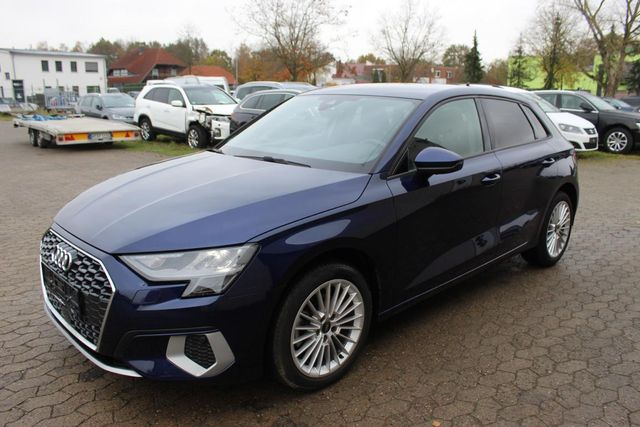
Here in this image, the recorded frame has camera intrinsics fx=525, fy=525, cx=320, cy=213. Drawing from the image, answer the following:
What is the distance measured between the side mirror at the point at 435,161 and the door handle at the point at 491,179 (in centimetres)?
68

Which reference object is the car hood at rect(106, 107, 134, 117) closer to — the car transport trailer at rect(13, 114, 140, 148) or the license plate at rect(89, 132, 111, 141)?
the car transport trailer at rect(13, 114, 140, 148)

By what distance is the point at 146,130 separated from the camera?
664 inches

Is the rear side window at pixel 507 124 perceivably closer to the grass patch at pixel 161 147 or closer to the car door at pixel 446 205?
the car door at pixel 446 205

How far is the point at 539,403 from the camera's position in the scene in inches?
115

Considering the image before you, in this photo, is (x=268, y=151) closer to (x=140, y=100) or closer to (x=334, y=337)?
(x=334, y=337)

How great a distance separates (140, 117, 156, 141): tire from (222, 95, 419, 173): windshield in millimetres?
13371

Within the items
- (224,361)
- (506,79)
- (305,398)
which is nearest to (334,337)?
(305,398)

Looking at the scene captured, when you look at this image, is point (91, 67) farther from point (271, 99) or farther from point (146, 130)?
point (271, 99)

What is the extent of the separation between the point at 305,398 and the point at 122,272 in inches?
48.5

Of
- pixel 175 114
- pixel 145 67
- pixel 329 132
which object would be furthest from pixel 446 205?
pixel 145 67

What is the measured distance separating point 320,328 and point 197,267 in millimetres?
819

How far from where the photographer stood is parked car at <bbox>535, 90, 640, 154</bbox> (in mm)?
14656

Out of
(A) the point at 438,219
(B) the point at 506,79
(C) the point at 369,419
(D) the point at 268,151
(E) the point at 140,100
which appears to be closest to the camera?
(C) the point at 369,419

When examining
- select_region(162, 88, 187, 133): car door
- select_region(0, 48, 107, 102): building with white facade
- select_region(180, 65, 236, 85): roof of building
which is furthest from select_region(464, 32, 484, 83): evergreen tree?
select_region(162, 88, 187, 133): car door
